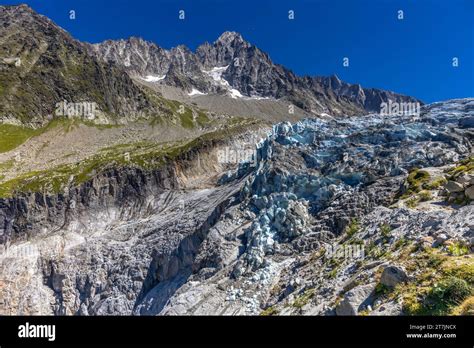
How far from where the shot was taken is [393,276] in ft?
68.5

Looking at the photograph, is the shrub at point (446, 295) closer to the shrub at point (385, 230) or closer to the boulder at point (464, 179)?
the shrub at point (385, 230)

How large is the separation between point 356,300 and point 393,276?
2.27 m

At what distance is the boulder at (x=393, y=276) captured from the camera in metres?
20.6

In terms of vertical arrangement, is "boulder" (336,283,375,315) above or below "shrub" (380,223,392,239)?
below

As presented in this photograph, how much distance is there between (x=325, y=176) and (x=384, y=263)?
83.2 ft

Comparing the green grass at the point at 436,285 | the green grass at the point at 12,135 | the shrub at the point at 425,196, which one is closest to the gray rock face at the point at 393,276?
the green grass at the point at 436,285

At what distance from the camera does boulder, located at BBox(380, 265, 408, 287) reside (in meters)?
20.6

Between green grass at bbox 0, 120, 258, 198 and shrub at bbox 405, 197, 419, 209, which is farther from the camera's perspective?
green grass at bbox 0, 120, 258, 198

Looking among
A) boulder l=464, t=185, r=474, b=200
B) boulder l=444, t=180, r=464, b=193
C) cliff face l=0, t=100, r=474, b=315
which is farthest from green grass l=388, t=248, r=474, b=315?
boulder l=444, t=180, r=464, b=193

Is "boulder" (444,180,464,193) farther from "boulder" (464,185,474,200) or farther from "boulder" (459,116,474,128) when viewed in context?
"boulder" (459,116,474,128)

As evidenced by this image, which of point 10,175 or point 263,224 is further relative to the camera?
point 10,175

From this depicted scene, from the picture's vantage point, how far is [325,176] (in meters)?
49.5
